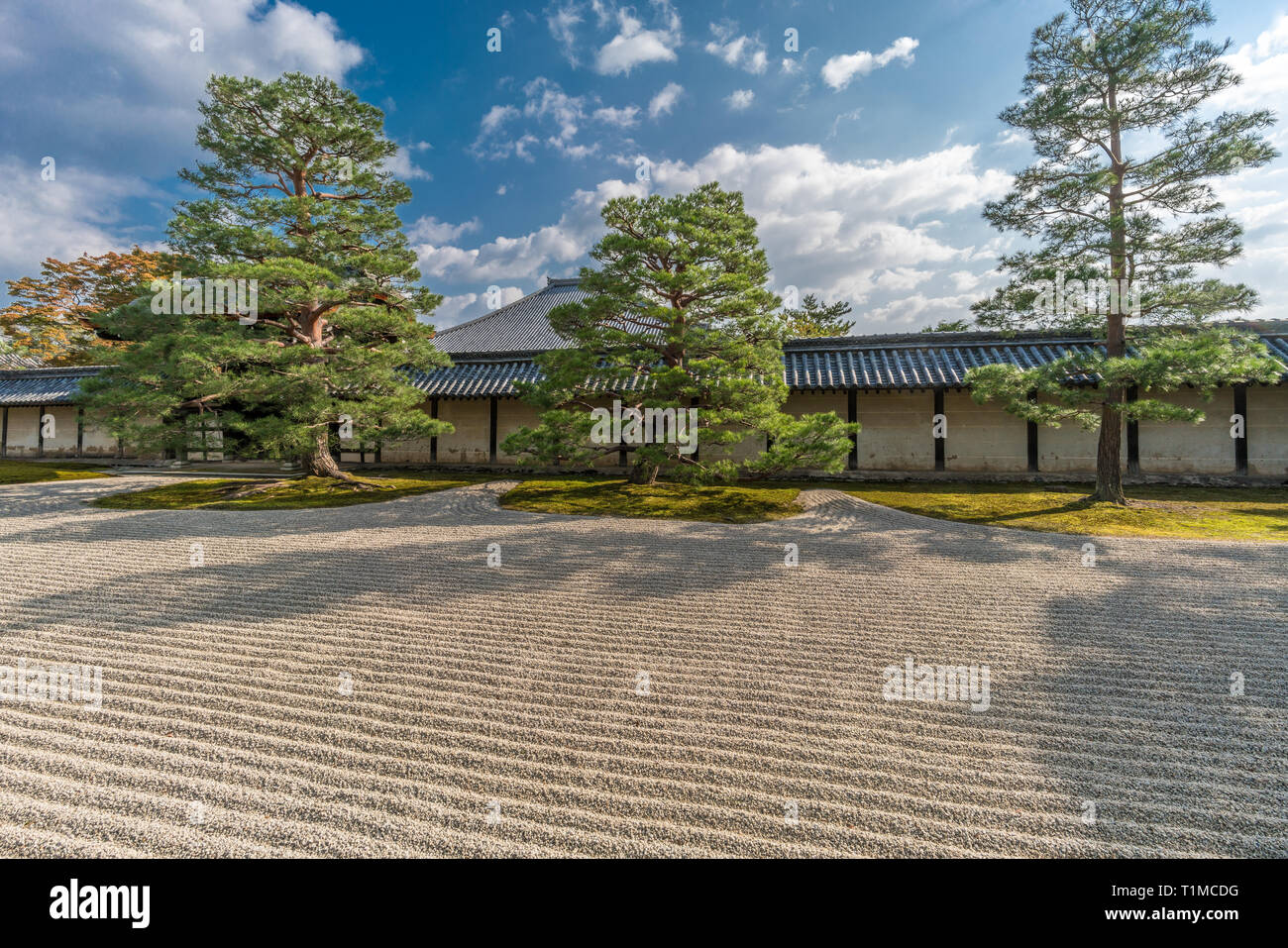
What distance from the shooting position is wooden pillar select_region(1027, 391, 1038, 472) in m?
12.5

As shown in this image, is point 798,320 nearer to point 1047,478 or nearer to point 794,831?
point 1047,478

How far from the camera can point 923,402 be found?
13.2 m

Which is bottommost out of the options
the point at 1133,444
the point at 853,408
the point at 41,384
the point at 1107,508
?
the point at 1107,508

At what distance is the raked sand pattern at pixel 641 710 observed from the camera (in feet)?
6.70

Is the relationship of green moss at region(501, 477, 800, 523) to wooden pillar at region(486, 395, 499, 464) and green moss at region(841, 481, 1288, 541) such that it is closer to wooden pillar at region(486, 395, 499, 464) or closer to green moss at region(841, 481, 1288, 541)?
green moss at region(841, 481, 1288, 541)

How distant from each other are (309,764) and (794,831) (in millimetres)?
2160

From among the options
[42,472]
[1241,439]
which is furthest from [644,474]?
[42,472]

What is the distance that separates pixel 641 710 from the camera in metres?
2.90

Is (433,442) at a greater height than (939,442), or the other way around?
(433,442)

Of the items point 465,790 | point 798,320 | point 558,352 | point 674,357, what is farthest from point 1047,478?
point 798,320

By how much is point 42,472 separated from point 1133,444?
27976 mm

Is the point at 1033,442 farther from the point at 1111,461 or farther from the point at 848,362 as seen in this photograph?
the point at 848,362

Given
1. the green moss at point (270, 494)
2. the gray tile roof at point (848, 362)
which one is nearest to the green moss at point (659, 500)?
the green moss at point (270, 494)
